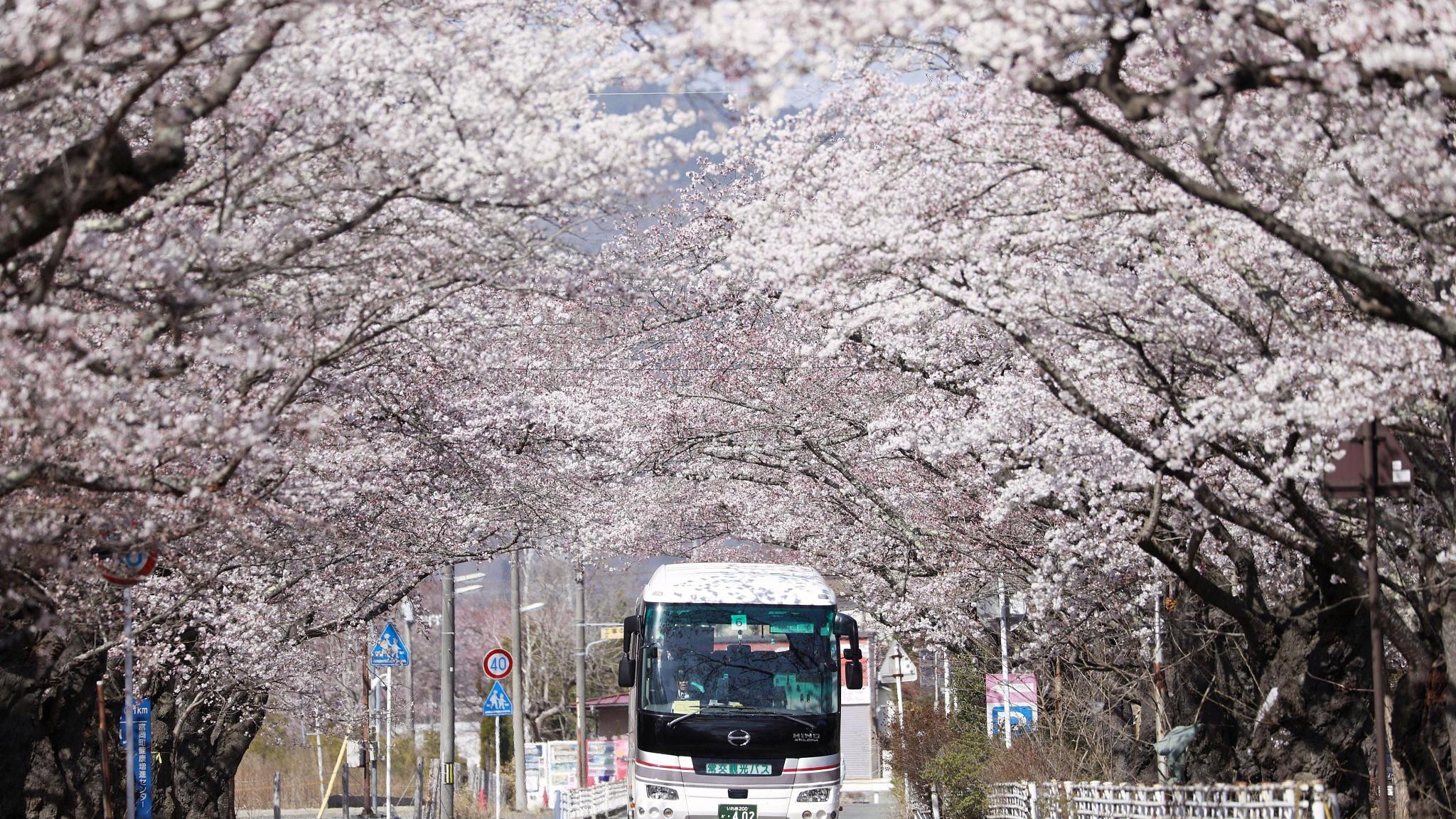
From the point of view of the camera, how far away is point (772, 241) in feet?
39.0

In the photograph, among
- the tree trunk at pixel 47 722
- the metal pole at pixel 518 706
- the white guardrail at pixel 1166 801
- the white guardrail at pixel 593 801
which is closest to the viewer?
the white guardrail at pixel 1166 801

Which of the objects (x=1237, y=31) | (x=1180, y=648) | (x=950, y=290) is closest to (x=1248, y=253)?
(x=950, y=290)

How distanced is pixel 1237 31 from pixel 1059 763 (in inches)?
437

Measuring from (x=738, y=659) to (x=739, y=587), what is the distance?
34.1 inches

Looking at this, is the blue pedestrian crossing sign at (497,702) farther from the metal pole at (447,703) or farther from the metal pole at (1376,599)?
the metal pole at (1376,599)

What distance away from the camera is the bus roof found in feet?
57.4

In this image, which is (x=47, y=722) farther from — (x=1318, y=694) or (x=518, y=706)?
(x=518, y=706)

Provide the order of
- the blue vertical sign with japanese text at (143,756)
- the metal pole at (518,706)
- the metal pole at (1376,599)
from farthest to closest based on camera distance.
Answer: the metal pole at (518,706)
the blue vertical sign with japanese text at (143,756)
the metal pole at (1376,599)

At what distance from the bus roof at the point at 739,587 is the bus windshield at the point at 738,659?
0.08 m

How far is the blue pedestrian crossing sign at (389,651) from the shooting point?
78.0 feet

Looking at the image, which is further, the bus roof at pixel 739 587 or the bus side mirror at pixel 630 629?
the bus side mirror at pixel 630 629

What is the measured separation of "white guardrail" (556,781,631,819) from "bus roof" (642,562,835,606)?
21.2ft

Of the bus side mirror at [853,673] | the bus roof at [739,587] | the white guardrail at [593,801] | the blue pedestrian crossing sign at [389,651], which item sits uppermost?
the bus roof at [739,587]

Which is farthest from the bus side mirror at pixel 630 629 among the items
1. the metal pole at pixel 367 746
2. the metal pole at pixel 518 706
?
the metal pole at pixel 518 706
